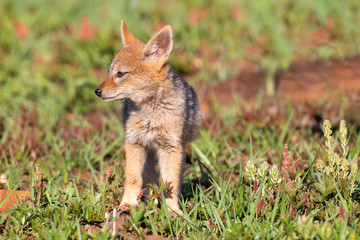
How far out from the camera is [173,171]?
4.12m

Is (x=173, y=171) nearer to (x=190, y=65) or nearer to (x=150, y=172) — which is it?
(x=150, y=172)

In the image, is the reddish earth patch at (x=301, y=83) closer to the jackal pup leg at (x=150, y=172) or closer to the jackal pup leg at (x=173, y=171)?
Result: the jackal pup leg at (x=150, y=172)

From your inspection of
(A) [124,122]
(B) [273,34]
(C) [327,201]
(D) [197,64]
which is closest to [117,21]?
(D) [197,64]

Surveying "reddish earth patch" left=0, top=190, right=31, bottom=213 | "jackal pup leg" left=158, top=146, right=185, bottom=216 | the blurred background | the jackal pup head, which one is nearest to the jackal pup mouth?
the jackal pup head

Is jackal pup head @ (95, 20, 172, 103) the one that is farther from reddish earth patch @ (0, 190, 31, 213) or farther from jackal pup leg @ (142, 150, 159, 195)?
reddish earth patch @ (0, 190, 31, 213)

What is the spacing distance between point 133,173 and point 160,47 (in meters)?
1.06

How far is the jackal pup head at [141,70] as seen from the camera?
4113 mm

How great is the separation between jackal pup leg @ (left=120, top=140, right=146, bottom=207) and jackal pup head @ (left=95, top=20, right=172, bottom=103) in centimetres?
42

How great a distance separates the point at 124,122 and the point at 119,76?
468mm

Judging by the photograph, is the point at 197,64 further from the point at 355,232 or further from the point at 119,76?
the point at 355,232

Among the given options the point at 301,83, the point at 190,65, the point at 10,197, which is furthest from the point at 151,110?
the point at 190,65

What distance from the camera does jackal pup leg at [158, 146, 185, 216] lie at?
407cm

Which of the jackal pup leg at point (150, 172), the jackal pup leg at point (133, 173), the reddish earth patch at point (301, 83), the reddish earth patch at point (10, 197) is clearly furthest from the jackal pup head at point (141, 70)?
the reddish earth patch at point (301, 83)

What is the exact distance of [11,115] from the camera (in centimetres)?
684
